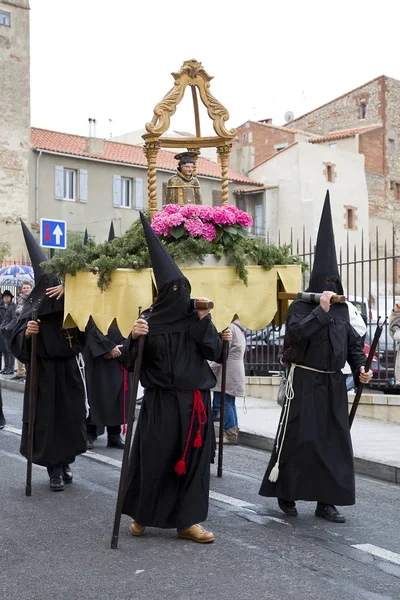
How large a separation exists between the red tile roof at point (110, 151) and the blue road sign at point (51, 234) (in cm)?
2209

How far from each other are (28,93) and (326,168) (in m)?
15.0

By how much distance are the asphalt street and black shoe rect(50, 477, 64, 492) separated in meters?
0.06

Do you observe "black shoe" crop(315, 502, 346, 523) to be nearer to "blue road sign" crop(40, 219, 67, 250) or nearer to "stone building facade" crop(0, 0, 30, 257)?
"blue road sign" crop(40, 219, 67, 250)

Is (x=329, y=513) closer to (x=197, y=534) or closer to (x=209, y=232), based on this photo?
(x=197, y=534)

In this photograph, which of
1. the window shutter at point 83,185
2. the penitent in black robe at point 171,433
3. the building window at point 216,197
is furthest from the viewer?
the building window at point 216,197

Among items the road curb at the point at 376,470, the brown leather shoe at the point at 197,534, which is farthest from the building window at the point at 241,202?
the brown leather shoe at the point at 197,534

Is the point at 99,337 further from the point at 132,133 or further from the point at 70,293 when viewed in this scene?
the point at 132,133

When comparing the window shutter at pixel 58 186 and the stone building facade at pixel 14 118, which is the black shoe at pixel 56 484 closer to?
the stone building facade at pixel 14 118

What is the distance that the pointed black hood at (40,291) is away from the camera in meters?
7.71

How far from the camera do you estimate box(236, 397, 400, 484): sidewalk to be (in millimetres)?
8781

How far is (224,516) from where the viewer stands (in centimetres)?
675

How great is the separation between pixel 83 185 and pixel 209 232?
109ft

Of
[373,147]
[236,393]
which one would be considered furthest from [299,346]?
[373,147]

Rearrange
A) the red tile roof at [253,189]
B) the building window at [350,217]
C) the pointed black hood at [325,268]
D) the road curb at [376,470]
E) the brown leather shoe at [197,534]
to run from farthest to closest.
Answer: the building window at [350,217] < the red tile roof at [253,189] < the road curb at [376,470] < the pointed black hood at [325,268] < the brown leather shoe at [197,534]
